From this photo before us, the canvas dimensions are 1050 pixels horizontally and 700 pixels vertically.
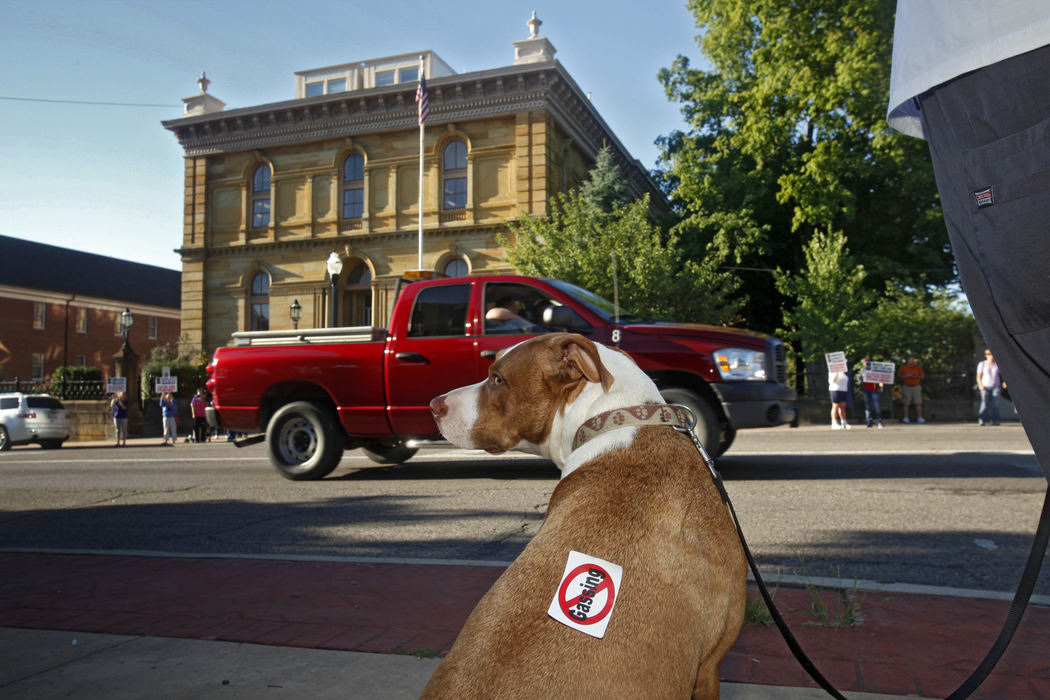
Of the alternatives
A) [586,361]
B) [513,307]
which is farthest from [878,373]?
[586,361]

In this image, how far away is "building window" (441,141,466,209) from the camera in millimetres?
31656

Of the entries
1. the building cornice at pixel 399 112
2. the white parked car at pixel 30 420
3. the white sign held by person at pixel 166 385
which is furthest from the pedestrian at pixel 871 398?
the white parked car at pixel 30 420

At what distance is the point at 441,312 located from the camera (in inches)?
321

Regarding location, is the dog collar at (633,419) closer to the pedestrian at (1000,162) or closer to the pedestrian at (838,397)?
the pedestrian at (1000,162)

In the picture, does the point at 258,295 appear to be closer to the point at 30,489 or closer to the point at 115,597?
the point at 30,489

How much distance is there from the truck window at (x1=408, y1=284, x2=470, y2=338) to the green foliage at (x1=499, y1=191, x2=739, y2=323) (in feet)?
48.8

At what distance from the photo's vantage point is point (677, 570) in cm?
167

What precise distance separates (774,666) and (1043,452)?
1539mm

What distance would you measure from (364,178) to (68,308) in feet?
103

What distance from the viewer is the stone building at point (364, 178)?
30516 mm

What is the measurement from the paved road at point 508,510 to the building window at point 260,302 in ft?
80.6

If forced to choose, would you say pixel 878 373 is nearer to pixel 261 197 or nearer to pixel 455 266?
pixel 455 266

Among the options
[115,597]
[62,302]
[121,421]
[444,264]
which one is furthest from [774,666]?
[62,302]

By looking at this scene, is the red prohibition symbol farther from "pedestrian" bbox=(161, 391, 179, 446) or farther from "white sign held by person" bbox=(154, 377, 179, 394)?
"white sign held by person" bbox=(154, 377, 179, 394)
